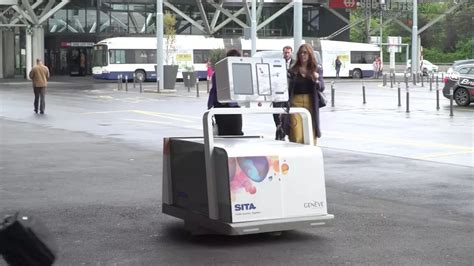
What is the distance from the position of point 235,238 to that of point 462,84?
2180 centimetres

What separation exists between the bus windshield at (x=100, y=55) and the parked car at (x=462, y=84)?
33.2 meters

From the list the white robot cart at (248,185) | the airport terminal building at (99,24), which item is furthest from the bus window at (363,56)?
the white robot cart at (248,185)

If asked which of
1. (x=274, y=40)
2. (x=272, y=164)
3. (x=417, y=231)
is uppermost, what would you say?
(x=274, y=40)

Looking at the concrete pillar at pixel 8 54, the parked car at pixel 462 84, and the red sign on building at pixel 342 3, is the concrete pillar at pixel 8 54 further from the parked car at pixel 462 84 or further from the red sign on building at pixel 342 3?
the parked car at pixel 462 84

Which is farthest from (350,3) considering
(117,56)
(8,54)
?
(8,54)

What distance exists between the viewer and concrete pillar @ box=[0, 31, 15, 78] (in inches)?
2566

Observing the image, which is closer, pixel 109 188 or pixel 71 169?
pixel 109 188

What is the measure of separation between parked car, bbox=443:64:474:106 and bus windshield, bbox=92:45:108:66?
33.2m

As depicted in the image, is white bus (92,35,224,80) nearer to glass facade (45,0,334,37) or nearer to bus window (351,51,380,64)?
glass facade (45,0,334,37)

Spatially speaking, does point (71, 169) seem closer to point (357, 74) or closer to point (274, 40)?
point (274, 40)

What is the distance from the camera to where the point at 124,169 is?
466 inches

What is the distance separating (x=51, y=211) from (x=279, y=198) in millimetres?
2845

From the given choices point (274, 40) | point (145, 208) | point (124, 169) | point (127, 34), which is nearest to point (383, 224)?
point (145, 208)

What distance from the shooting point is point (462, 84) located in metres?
27.3
